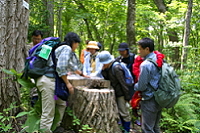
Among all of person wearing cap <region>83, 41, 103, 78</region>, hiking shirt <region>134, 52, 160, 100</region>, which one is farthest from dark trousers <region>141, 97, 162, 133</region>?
person wearing cap <region>83, 41, 103, 78</region>

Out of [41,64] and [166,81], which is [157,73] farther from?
[41,64]

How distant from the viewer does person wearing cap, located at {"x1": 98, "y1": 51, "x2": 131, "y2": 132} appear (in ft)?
11.1

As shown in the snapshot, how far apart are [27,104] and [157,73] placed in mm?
2727

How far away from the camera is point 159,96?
8.55ft

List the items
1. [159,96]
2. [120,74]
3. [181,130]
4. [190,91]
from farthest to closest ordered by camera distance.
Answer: [190,91]
[181,130]
[120,74]
[159,96]

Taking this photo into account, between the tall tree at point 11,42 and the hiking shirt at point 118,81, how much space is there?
1808 millimetres

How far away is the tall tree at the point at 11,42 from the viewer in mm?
2752

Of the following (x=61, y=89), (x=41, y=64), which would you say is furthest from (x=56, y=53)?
(x=61, y=89)

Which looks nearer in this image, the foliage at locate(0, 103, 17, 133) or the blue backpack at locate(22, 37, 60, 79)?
the foliage at locate(0, 103, 17, 133)

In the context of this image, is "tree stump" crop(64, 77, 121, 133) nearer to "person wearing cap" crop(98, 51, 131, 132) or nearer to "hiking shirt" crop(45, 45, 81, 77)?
"person wearing cap" crop(98, 51, 131, 132)

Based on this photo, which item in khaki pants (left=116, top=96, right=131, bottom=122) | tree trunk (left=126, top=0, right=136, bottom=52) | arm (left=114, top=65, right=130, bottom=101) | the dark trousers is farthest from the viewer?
tree trunk (left=126, top=0, right=136, bottom=52)

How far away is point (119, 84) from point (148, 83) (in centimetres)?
88

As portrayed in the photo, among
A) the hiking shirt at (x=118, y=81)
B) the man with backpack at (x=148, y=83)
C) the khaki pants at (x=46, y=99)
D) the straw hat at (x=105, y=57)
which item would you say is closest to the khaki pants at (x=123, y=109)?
the hiking shirt at (x=118, y=81)

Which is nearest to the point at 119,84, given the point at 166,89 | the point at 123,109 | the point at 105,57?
the point at 123,109
